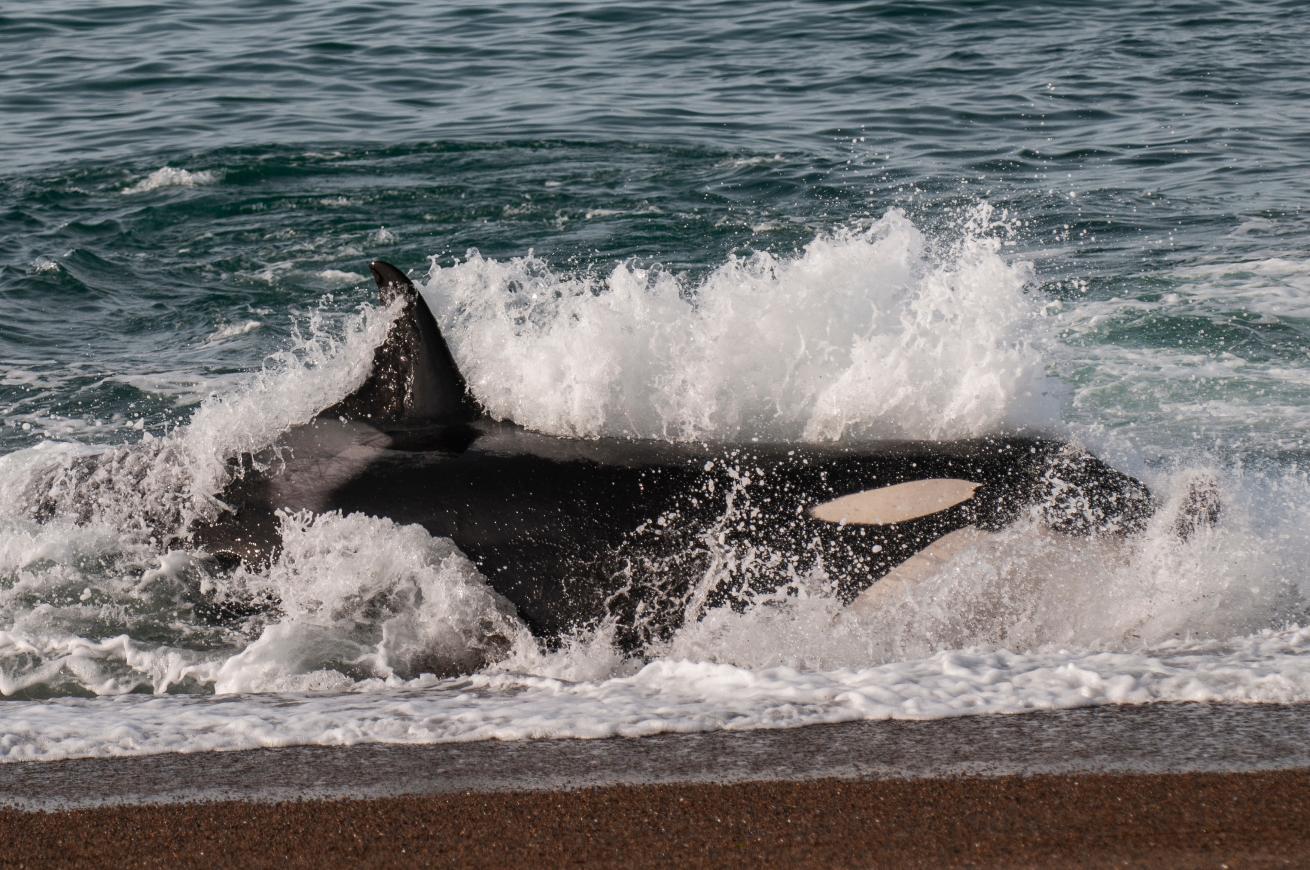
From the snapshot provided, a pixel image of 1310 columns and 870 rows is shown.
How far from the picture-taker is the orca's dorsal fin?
24.5 feet

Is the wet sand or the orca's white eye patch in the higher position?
the orca's white eye patch

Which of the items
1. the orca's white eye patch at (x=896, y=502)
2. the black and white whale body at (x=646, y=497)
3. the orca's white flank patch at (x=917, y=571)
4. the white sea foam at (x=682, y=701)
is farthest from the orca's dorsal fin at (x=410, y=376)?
the orca's white flank patch at (x=917, y=571)

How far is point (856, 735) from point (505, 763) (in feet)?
4.75

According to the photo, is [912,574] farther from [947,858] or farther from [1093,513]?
[947,858]

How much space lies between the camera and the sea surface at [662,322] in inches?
274

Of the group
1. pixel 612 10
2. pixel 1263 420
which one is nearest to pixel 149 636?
pixel 1263 420

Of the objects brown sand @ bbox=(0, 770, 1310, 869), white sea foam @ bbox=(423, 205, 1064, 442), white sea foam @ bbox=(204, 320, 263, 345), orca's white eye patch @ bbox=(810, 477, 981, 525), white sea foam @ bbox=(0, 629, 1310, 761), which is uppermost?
white sea foam @ bbox=(423, 205, 1064, 442)

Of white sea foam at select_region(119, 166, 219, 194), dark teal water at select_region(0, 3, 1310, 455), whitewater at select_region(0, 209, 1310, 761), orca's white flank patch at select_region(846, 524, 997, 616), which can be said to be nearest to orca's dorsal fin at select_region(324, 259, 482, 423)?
whitewater at select_region(0, 209, 1310, 761)

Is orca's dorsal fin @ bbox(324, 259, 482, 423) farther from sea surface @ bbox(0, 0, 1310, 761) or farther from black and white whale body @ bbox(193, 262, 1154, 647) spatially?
sea surface @ bbox(0, 0, 1310, 761)

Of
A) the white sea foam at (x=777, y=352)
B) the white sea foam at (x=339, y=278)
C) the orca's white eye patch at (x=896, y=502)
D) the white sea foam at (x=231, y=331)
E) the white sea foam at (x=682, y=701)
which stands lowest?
the white sea foam at (x=682, y=701)

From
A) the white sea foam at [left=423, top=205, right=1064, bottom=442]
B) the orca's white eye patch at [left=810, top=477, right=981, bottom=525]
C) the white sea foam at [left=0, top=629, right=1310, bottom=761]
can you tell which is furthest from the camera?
the white sea foam at [left=423, top=205, right=1064, bottom=442]

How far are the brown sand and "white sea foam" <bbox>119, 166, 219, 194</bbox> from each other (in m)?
14.7

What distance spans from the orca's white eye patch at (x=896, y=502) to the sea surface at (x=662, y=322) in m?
0.30

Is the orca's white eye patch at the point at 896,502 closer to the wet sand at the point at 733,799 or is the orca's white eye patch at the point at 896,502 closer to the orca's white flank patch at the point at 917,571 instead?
the orca's white flank patch at the point at 917,571
